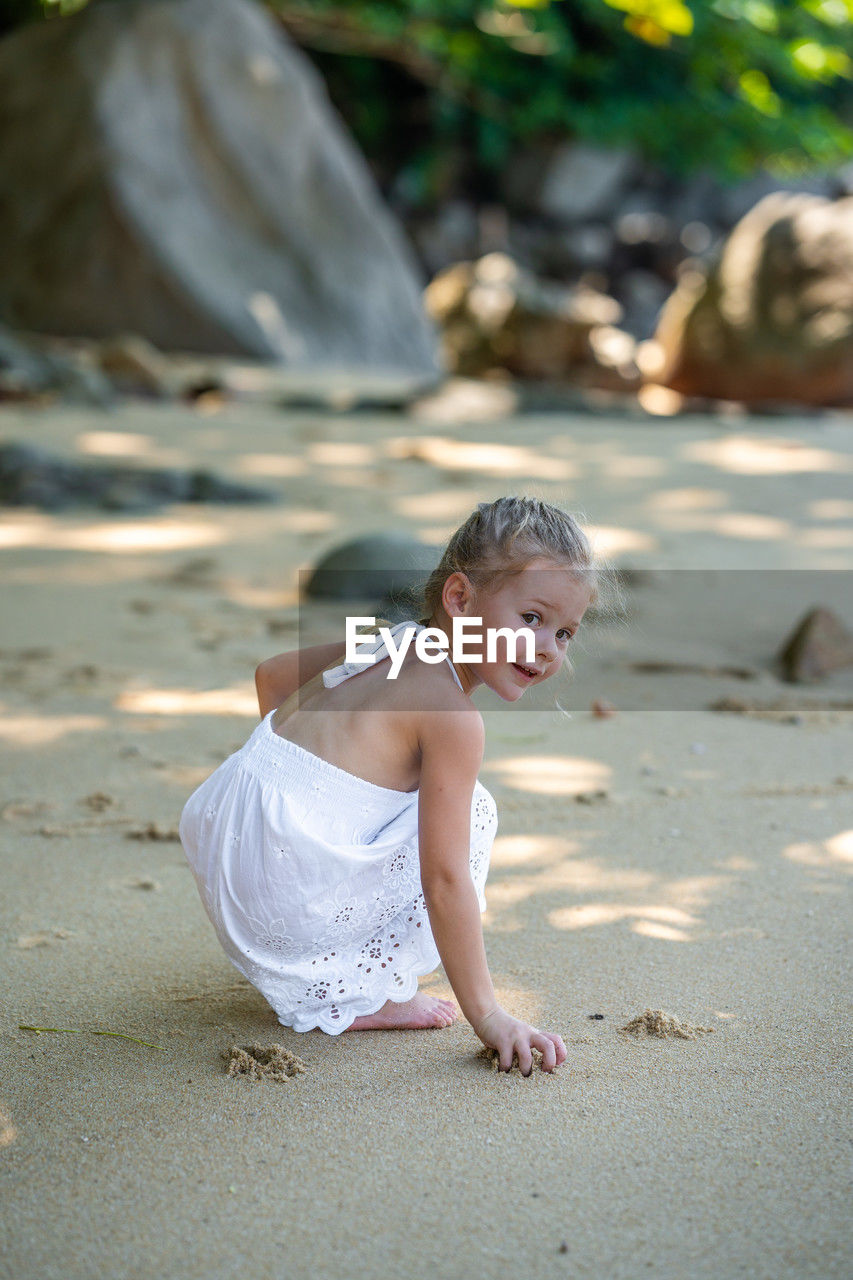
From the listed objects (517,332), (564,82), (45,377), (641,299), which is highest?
(564,82)

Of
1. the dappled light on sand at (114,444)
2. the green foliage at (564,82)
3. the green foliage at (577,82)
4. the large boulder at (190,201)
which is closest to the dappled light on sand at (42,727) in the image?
the dappled light on sand at (114,444)

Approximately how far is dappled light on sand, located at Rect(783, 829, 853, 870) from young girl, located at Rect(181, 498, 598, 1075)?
0.85 metres

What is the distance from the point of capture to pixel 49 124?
9062 mm

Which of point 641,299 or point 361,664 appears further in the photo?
point 641,299

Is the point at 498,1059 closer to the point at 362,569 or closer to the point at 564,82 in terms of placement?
the point at 362,569

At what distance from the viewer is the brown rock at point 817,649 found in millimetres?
3772

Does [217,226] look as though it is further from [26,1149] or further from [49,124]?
[26,1149]

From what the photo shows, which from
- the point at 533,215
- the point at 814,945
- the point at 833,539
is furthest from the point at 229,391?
the point at 533,215

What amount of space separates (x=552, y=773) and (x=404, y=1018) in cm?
114

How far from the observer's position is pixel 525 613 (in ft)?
6.07

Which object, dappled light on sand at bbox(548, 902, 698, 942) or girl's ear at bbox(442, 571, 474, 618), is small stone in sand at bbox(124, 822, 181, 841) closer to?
dappled light on sand at bbox(548, 902, 698, 942)

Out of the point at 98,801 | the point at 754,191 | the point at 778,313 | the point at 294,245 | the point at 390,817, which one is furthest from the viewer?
the point at 754,191

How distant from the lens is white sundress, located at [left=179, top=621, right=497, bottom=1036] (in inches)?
72.5

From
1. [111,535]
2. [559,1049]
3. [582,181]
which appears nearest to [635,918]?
[559,1049]
